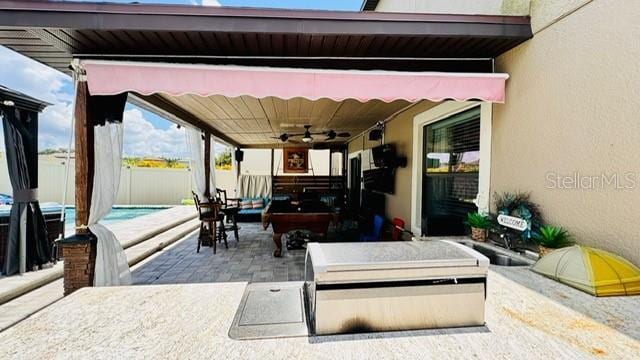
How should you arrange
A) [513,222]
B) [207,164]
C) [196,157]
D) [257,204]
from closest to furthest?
[513,222], [196,157], [207,164], [257,204]

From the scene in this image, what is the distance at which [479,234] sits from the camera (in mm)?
3424

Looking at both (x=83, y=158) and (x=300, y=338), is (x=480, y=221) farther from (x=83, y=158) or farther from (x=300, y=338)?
(x=83, y=158)

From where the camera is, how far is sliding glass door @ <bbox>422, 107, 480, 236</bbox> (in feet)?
13.3

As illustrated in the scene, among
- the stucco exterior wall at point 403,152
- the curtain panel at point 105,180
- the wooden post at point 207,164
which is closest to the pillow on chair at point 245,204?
the wooden post at point 207,164

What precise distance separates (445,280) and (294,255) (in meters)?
4.94

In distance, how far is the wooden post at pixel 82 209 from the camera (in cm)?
329

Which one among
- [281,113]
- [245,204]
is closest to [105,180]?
[281,113]

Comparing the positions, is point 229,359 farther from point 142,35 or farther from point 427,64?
point 427,64

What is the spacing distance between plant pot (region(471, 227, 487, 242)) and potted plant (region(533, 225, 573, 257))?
2.53ft

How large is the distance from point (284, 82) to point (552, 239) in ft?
9.63

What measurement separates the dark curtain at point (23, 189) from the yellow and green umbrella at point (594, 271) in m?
7.07

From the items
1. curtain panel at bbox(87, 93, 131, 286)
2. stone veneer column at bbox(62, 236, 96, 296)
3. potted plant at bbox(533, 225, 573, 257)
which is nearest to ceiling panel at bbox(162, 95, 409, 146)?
curtain panel at bbox(87, 93, 131, 286)

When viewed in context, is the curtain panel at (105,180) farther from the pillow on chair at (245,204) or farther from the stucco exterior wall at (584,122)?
the pillow on chair at (245,204)

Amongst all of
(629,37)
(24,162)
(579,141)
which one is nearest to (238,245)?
(24,162)
